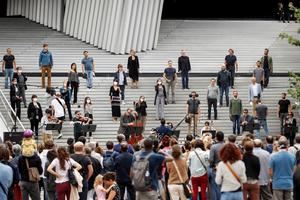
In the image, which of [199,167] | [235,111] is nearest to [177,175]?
[199,167]

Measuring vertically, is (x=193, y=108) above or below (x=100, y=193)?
above

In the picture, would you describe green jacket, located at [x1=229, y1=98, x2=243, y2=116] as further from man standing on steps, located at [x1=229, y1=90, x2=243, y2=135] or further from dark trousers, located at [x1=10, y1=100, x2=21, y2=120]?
dark trousers, located at [x1=10, y1=100, x2=21, y2=120]

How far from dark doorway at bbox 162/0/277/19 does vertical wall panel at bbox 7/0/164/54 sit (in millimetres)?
8879

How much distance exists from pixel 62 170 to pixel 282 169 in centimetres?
447

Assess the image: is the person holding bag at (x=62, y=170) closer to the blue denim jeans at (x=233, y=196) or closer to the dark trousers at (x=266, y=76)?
the blue denim jeans at (x=233, y=196)

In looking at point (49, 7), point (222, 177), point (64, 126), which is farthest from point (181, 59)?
point (222, 177)

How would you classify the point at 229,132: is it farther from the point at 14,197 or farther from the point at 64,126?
the point at 14,197

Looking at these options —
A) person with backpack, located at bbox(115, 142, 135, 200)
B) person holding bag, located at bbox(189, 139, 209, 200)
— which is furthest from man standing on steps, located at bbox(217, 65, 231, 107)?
person with backpack, located at bbox(115, 142, 135, 200)

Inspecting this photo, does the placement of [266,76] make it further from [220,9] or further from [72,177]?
[72,177]

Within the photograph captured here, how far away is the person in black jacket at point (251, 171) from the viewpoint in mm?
20828

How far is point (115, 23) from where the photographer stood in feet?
Result: 151

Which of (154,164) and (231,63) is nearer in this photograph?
(154,164)

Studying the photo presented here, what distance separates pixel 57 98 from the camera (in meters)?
36.2

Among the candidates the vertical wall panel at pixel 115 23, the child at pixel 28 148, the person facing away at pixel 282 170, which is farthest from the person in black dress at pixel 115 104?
the person facing away at pixel 282 170
